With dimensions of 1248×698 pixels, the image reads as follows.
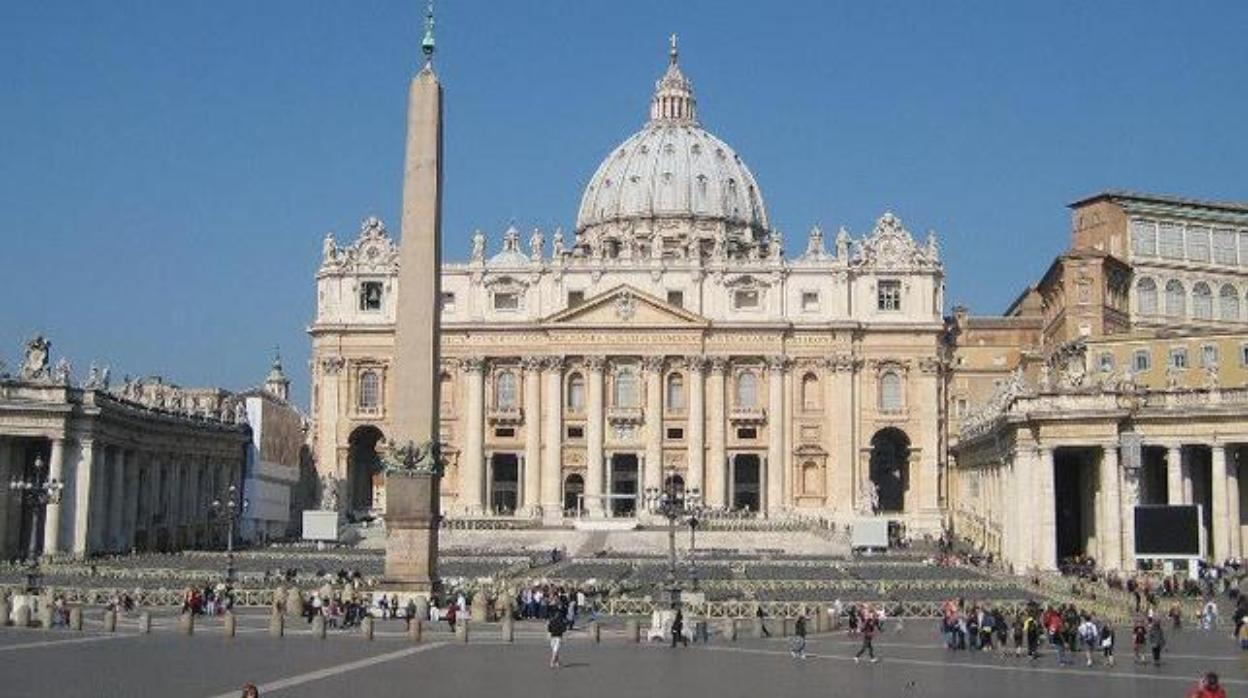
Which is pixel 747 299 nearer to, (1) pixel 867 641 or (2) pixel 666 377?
(2) pixel 666 377

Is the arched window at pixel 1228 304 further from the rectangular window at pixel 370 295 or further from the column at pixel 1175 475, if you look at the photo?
the rectangular window at pixel 370 295

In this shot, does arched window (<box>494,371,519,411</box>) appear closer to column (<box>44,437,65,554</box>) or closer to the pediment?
the pediment

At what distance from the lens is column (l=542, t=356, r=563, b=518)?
10044 centimetres

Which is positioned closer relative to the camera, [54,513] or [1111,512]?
[1111,512]

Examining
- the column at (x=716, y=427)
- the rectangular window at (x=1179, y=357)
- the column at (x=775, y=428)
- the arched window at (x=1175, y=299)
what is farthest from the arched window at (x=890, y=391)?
the rectangular window at (x=1179, y=357)

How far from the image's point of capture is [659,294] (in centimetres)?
10156

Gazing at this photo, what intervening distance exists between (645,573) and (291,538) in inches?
1516

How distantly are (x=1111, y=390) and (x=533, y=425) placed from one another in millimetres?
50463

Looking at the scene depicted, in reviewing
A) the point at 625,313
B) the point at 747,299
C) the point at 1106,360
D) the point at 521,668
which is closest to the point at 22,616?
the point at 521,668

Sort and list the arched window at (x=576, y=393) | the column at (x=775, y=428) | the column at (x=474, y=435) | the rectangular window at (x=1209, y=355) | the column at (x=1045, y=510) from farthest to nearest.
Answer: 1. the arched window at (x=576, y=393)
2. the column at (x=474, y=435)
3. the column at (x=775, y=428)
4. the rectangular window at (x=1209, y=355)
5. the column at (x=1045, y=510)

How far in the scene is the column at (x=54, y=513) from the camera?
5956 cm

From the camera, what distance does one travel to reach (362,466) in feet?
348

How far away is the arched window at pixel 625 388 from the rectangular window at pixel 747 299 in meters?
7.79

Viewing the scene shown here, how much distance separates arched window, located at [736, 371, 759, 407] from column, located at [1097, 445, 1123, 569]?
1807 inches
